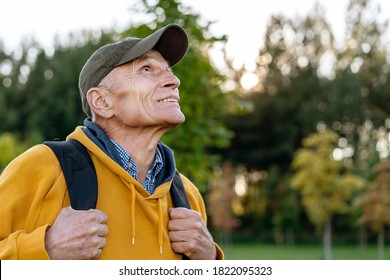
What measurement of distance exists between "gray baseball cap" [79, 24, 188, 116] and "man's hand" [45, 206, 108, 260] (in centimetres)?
52

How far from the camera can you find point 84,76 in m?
2.41

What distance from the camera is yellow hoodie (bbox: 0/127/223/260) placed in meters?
2.05

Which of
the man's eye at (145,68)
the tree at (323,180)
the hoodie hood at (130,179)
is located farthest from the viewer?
the tree at (323,180)

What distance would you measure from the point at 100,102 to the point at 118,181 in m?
0.32

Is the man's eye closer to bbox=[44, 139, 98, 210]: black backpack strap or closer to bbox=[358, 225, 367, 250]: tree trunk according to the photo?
bbox=[44, 139, 98, 210]: black backpack strap

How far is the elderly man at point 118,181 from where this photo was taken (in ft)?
6.75

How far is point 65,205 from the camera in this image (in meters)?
2.13

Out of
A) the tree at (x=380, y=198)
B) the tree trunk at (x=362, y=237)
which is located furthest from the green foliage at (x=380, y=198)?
the tree trunk at (x=362, y=237)

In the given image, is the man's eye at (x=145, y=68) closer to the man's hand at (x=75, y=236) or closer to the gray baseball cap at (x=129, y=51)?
the gray baseball cap at (x=129, y=51)

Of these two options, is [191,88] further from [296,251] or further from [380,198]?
[296,251]

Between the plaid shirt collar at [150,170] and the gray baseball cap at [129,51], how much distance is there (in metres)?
0.25
